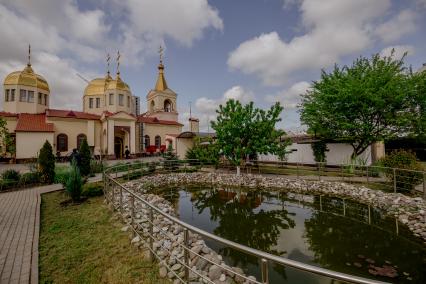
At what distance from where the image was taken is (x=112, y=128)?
25.3 metres

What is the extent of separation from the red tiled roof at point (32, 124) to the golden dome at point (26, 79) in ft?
14.7

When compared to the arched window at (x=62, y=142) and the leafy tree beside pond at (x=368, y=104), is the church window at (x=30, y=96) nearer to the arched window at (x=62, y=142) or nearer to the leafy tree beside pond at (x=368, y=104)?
the arched window at (x=62, y=142)

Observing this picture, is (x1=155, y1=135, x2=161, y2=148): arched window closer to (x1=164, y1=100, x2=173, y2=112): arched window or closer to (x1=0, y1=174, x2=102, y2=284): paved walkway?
(x1=164, y1=100, x2=173, y2=112): arched window

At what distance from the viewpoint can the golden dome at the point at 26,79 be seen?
2538cm

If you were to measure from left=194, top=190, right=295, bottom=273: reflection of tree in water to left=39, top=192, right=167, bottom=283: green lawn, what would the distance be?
2.34 metres

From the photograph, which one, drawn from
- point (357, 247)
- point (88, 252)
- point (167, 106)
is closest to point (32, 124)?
point (167, 106)

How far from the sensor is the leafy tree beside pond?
13.6 metres

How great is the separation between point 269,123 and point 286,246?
384 inches

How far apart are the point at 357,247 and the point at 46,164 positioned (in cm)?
1428

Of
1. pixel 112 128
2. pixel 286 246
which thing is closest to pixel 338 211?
pixel 286 246

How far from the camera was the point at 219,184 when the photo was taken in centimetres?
1484

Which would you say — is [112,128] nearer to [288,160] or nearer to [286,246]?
[288,160]

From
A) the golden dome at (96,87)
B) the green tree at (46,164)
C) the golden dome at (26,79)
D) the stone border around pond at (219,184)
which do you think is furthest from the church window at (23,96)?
the stone border around pond at (219,184)

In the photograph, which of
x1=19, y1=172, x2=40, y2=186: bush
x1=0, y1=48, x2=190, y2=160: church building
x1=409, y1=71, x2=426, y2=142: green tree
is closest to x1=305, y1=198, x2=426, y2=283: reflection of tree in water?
x1=409, y1=71, x2=426, y2=142: green tree
